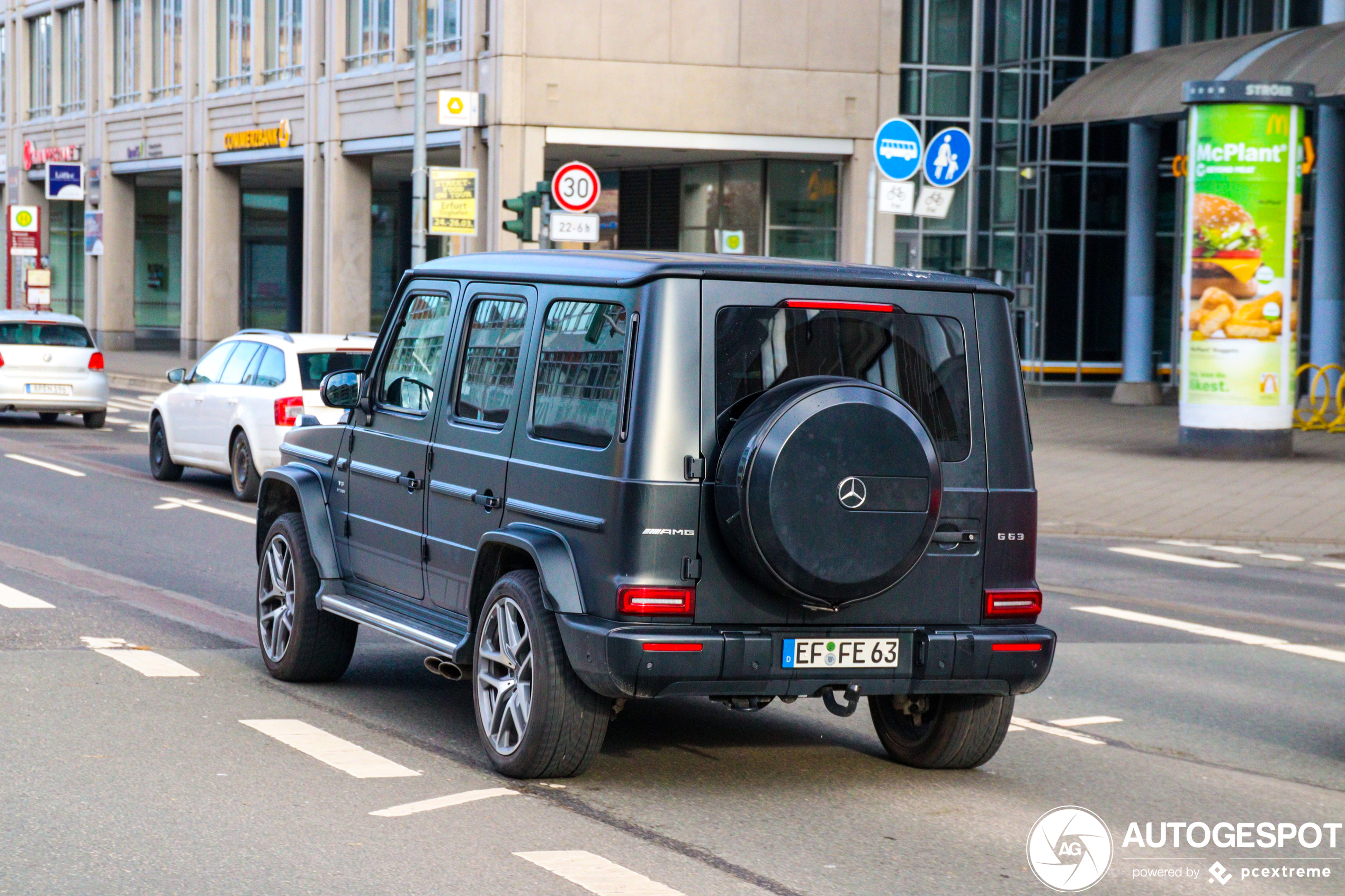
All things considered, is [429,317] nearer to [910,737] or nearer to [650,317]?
[650,317]

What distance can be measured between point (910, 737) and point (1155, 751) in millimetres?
1110

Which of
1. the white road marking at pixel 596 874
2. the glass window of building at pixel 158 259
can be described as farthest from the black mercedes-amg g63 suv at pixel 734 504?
the glass window of building at pixel 158 259

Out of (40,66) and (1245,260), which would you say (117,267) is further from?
(1245,260)

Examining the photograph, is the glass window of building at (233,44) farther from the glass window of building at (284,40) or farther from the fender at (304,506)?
the fender at (304,506)

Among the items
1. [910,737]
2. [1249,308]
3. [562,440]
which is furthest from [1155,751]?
[1249,308]

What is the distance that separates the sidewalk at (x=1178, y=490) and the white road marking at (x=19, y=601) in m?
8.82

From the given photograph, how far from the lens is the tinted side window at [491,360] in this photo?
6.63m

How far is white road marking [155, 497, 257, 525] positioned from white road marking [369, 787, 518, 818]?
27.8ft

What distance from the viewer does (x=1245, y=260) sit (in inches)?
821

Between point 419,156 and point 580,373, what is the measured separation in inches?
867

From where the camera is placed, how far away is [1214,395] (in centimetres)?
2112

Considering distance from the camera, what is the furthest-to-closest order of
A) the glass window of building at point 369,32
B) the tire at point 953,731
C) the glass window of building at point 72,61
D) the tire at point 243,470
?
1. the glass window of building at point 72,61
2. the glass window of building at point 369,32
3. the tire at point 243,470
4. the tire at point 953,731

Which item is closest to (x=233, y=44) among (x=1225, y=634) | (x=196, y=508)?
(x=196, y=508)

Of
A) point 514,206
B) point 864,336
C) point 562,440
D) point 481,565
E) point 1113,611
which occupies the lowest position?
point 1113,611
